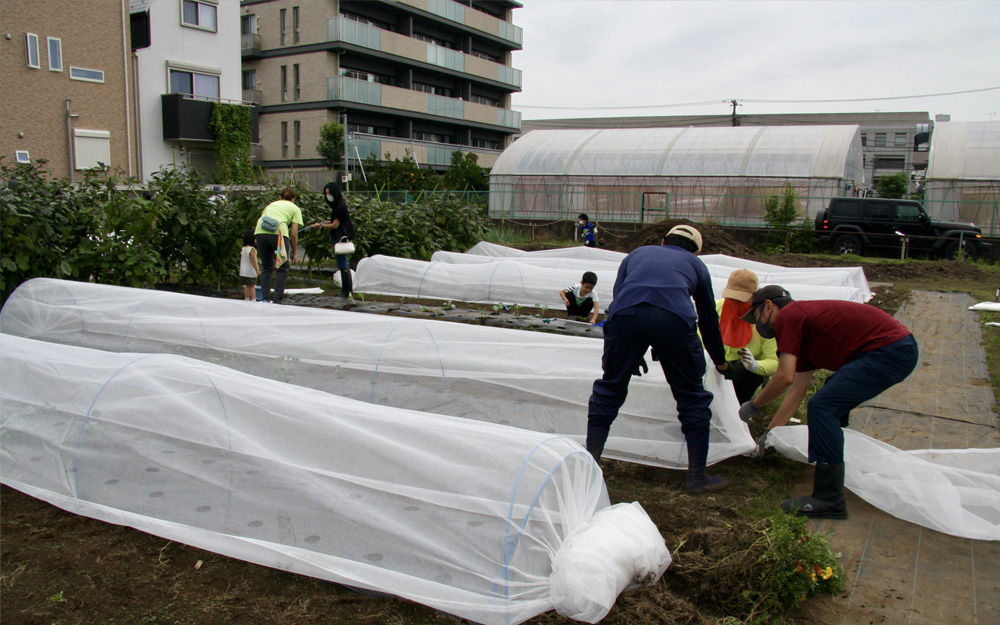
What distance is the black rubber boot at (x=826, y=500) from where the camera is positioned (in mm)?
3521

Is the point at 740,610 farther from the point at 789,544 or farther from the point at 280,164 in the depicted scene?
the point at 280,164

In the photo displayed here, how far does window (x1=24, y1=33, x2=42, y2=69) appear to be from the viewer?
1941 centimetres

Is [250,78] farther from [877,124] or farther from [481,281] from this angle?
[877,124]

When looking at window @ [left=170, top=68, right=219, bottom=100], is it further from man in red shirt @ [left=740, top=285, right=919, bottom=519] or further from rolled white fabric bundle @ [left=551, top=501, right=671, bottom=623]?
rolled white fabric bundle @ [left=551, top=501, right=671, bottom=623]

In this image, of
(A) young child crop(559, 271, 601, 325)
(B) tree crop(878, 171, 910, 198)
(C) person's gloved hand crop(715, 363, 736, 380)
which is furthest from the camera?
(B) tree crop(878, 171, 910, 198)

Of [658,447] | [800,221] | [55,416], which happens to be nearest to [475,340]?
[658,447]

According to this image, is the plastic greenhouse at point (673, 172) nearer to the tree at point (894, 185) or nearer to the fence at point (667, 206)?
the fence at point (667, 206)

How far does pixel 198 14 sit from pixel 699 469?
25.9 metres

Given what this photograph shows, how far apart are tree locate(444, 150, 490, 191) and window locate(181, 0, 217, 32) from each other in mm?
10202

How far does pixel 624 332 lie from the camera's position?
3.62 meters

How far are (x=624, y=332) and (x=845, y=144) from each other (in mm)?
20604

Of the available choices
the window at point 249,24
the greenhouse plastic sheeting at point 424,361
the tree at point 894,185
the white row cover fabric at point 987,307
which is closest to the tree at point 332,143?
the window at point 249,24

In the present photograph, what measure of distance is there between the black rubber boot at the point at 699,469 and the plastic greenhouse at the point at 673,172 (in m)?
18.9

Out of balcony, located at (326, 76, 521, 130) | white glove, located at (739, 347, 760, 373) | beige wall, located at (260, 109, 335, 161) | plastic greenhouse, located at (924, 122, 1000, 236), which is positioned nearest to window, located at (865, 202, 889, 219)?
plastic greenhouse, located at (924, 122, 1000, 236)
